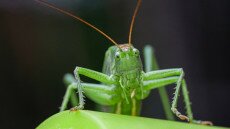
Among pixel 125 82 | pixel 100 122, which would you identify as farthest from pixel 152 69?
pixel 100 122

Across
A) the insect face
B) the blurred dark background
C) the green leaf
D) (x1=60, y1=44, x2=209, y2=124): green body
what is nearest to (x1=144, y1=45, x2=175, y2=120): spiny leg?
(x1=60, y1=44, x2=209, y2=124): green body

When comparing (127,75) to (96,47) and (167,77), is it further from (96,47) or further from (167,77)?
(96,47)

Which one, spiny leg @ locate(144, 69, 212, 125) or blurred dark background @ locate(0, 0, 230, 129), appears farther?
blurred dark background @ locate(0, 0, 230, 129)

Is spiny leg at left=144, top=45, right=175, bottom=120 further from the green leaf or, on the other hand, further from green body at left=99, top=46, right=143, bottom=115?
the green leaf

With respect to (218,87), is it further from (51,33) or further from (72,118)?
(72,118)

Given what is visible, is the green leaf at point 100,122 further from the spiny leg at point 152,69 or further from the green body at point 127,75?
the spiny leg at point 152,69

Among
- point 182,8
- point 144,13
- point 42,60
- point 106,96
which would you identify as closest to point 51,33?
point 42,60

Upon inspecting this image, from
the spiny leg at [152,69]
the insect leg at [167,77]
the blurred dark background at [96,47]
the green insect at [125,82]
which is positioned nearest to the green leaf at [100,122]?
the green insect at [125,82]
